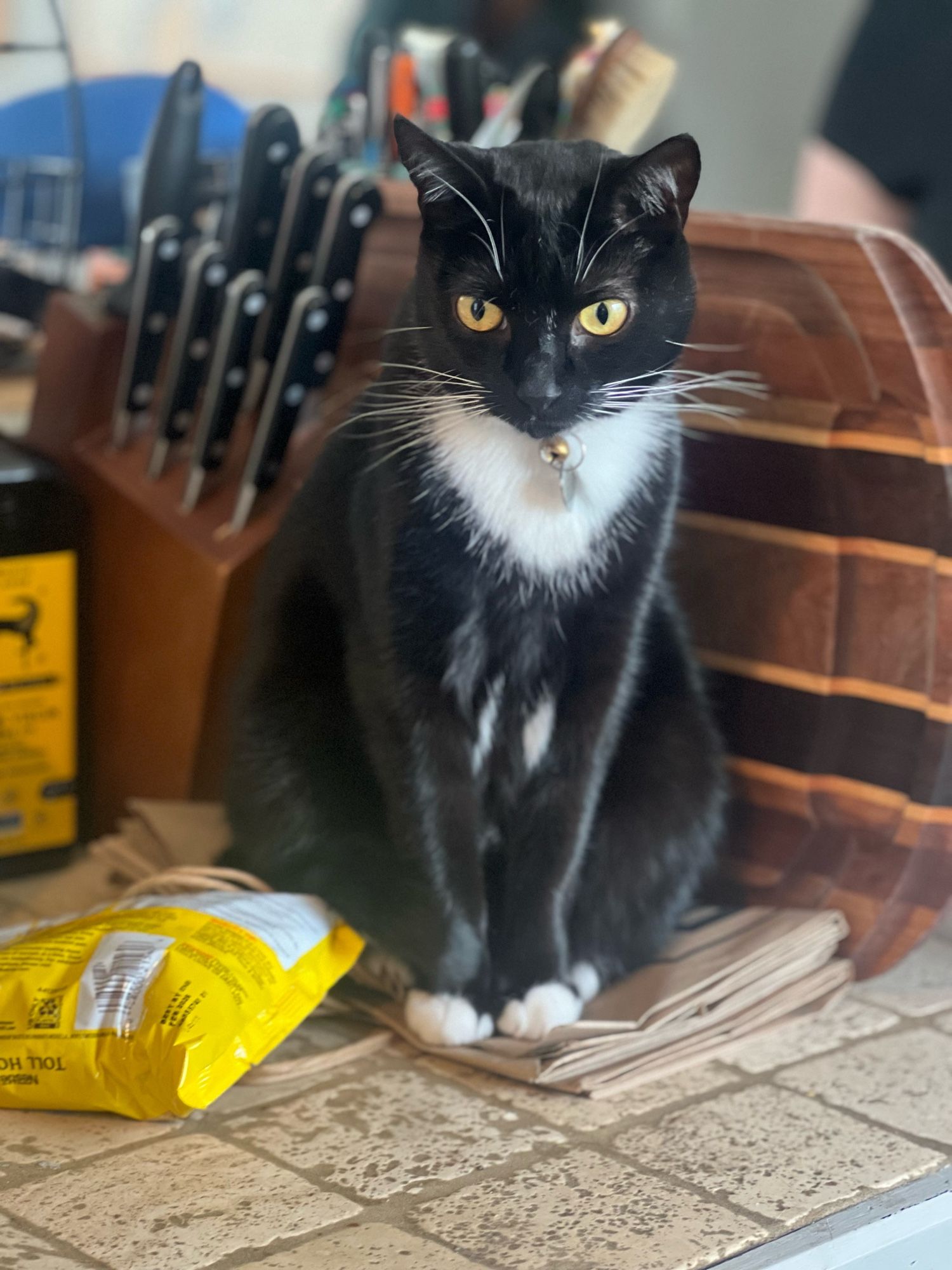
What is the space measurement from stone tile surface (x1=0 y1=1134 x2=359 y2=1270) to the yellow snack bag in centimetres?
4

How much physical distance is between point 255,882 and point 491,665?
0.92 ft

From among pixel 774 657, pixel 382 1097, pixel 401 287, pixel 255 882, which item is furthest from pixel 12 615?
pixel 774 657

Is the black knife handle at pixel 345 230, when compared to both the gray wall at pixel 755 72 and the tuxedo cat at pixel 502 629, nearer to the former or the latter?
the tuxedo cat at pixel 502 629

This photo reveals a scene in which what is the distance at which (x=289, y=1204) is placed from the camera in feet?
2.82

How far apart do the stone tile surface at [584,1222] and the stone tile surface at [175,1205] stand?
0.08m

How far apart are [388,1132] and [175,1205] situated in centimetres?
17

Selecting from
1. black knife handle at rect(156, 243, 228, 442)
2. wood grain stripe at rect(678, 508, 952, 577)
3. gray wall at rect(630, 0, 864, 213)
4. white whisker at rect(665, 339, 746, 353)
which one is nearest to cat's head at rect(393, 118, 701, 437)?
white whisker at rect(665, 339, 746, 353)

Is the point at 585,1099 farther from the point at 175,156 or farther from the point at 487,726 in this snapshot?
the point at 175,156

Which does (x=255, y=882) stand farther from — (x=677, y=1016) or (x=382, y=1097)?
(x=677, y=1016)

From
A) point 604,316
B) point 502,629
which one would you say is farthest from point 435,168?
point 502,629

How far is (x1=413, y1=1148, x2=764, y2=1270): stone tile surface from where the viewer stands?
32.3 inches

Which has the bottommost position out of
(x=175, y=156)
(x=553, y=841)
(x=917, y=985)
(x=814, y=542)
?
(x=917, y=985)

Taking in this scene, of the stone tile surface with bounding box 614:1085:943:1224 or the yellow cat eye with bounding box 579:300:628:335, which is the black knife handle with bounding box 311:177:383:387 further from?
the stone tile surface with bounding box 614:1085:943:1224

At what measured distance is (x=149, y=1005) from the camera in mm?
953
